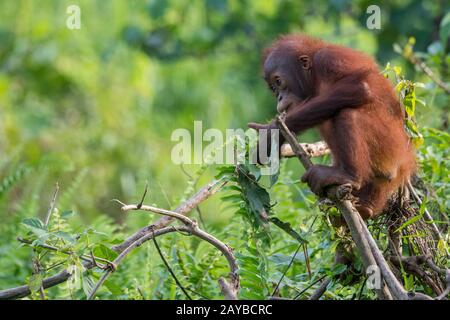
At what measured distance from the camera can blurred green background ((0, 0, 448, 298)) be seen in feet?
39.1

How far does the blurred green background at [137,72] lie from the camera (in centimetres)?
1191

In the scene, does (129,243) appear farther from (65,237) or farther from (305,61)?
(305,61)

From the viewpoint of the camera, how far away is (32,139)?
1327 cm

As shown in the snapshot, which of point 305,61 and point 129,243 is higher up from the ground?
point 305,61

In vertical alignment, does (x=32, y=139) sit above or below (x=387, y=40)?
below

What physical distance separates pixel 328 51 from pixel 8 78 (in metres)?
10.5

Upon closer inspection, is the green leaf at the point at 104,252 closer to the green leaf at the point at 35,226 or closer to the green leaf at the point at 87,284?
the green leaf at the point at 87,284

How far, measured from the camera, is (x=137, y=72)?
1527cm

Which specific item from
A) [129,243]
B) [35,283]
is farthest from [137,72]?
[35,283]

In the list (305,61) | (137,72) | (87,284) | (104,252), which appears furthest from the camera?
(137,72)

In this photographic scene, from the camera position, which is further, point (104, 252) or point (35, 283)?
point (104, 252)

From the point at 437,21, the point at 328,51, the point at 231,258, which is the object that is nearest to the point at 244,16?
the point at 437,21

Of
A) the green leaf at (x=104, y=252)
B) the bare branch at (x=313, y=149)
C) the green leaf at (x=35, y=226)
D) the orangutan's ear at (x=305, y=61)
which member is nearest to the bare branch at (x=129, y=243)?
the green leaf at (x=104, y=252)
